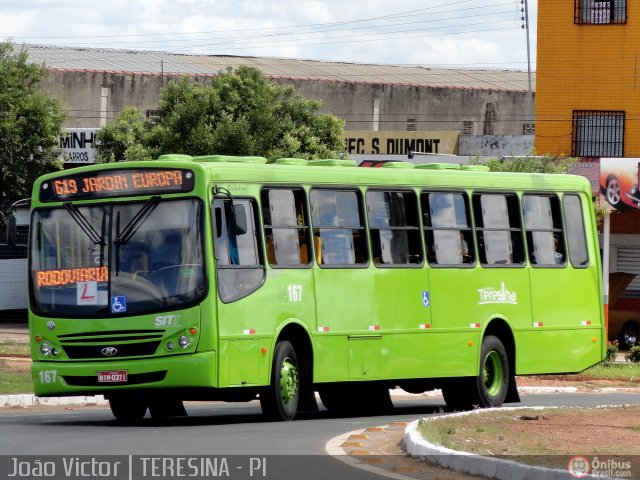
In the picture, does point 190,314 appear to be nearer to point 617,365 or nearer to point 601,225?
point 617,365

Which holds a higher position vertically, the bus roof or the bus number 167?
the bus roof

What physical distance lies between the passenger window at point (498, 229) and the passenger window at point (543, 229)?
0.23m

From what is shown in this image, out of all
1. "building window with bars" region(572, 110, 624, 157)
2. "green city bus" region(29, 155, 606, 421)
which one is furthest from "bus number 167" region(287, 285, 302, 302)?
"building window with bars" region(572, 110, 624, 157)

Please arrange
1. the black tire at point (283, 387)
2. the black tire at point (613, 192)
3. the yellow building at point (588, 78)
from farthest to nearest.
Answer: the yellow building at point (588, 78) < the black tire at point (613, 192) < the black tire at point (283, 387)

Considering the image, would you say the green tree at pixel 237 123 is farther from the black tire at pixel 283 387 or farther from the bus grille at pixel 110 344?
the bus grille at pixel 110 344

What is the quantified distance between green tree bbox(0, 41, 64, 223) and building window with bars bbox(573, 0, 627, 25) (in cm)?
1582

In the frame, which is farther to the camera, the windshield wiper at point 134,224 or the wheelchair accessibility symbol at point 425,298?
the wheelchair accessibility symbol at point 425,298

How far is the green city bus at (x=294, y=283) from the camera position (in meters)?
17.6

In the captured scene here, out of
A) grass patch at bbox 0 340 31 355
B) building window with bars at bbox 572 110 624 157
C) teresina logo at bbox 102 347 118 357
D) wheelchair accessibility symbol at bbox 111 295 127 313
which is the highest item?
building window with bars at bbox 572 110 624 157

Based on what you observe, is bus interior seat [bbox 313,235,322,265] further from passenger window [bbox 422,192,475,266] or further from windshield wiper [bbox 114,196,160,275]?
windshield wiper [bbox 114,196,160,275]

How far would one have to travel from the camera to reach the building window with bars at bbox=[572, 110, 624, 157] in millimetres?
46750

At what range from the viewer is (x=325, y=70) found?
251ft

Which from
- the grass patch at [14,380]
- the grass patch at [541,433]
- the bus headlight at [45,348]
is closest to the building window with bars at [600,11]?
the grass patch at [14,380]

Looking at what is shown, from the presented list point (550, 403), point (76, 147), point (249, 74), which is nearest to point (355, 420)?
point (550, 403)
